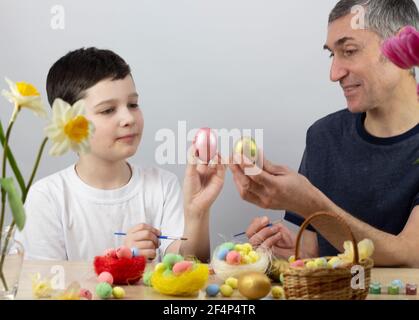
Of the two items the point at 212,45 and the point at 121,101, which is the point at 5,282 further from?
the point at 212,45

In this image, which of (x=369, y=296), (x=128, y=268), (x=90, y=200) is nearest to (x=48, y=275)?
(x=128, y=268)

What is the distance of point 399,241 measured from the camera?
1687 mm

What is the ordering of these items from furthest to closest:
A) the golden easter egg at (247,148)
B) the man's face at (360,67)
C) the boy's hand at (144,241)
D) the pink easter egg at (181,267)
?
the man's face at (360,67)
the boy's hand at (144,241)
the golden easter egg at (247,148)
the pink easter egg at (181,267)

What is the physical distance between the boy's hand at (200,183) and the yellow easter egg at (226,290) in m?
0.46

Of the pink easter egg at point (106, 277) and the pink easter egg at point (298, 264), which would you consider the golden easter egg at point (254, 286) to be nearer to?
the pink easter egg at point (298, 264)

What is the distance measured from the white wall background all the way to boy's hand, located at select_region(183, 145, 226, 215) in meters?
0.32

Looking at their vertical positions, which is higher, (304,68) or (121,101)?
(304,68)

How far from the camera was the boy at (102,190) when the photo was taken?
1.79 meters

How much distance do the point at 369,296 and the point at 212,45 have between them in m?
0.98

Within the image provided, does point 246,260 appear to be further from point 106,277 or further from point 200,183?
point 200,183

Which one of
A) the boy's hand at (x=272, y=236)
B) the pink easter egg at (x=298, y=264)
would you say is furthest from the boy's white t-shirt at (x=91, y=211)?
the pink easter egg at (x=298, y=264)

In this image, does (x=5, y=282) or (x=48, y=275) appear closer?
(x=5, y=282)

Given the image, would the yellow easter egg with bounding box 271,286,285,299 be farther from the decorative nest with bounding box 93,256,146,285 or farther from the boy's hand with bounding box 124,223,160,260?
the boy's hand with bounding box 124,223,160,260

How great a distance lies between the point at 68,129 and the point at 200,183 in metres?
0.79
